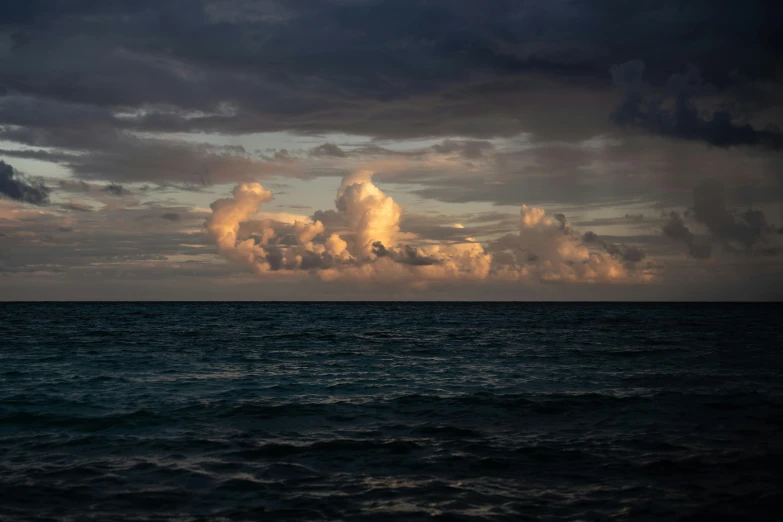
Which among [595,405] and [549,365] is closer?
[595,405]

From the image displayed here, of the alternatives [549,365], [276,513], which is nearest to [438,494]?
[276,513]

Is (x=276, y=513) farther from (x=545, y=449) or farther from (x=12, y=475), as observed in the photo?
(x=545, y=449)

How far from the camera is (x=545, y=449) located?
17781 millimetres

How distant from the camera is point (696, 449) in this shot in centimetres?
1780

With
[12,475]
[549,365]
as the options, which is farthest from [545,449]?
[549,365]

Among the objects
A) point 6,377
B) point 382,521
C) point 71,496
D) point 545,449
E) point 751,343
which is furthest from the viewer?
point 751,343

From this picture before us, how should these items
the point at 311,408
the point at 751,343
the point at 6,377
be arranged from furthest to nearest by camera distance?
the point at 751,343, the point at 6,377, the point at 311,408

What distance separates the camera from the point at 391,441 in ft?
61.2

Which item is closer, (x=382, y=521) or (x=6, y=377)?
(x=382, y=521)

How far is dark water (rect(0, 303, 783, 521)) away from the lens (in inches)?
525

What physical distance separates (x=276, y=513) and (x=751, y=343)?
54.3 meters

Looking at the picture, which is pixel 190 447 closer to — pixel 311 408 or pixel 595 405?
pixel 311 408

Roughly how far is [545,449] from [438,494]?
5.22m

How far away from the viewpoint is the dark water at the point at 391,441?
525 inches
